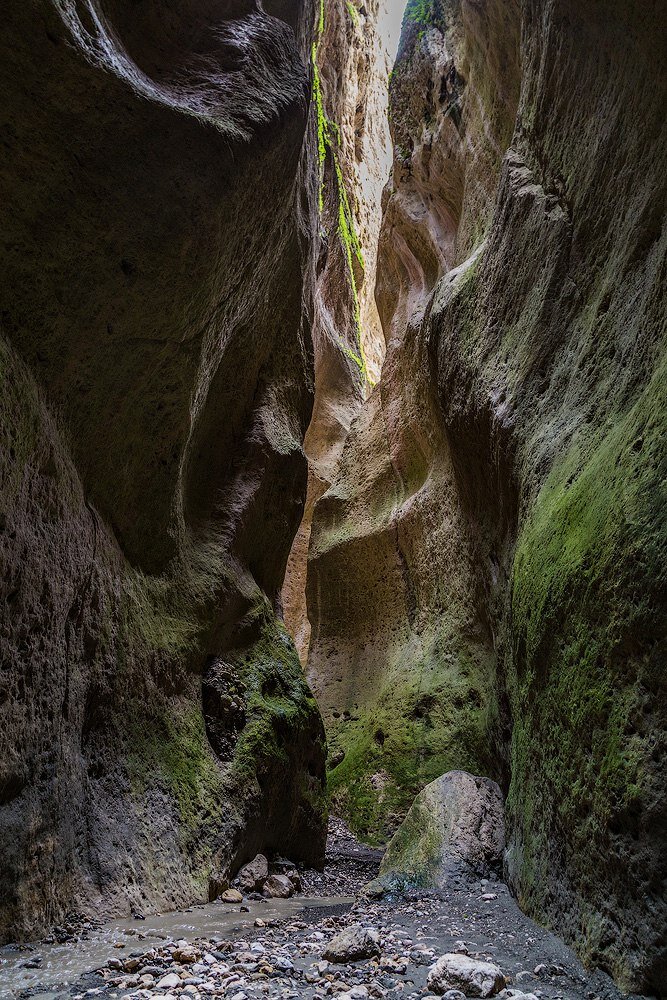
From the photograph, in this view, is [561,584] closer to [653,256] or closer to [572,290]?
[653,256]

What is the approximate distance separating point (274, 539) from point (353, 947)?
5407 mm

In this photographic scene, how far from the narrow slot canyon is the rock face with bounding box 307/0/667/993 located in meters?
0.04

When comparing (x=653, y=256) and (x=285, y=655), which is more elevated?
(x=653, y=256)

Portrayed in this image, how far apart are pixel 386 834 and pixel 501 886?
401 centimetres

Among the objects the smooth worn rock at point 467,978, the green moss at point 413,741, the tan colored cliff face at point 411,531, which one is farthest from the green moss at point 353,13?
the smooth worn rock at point 467,978

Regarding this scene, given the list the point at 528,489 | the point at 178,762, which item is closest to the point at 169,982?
the point at 178,762

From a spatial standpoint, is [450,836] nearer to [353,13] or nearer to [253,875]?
[253,875]

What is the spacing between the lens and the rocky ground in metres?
2.83

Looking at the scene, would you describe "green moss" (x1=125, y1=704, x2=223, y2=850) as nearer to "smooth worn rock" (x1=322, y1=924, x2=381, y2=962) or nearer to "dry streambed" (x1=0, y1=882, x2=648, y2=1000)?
"dry streambed" (x1=0, y1=882, x2=648, y2=1000)

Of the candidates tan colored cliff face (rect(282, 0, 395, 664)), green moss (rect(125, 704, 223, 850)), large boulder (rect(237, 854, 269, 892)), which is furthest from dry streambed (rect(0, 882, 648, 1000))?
tan colored cliff face (rect(282, 0, 395, 664))

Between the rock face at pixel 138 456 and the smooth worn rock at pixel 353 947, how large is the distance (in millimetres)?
1510

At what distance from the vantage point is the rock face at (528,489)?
11.0 feet

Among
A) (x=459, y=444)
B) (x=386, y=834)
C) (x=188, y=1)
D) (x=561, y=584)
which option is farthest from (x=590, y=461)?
(x=386, y=834)

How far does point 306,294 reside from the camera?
8695 mm
